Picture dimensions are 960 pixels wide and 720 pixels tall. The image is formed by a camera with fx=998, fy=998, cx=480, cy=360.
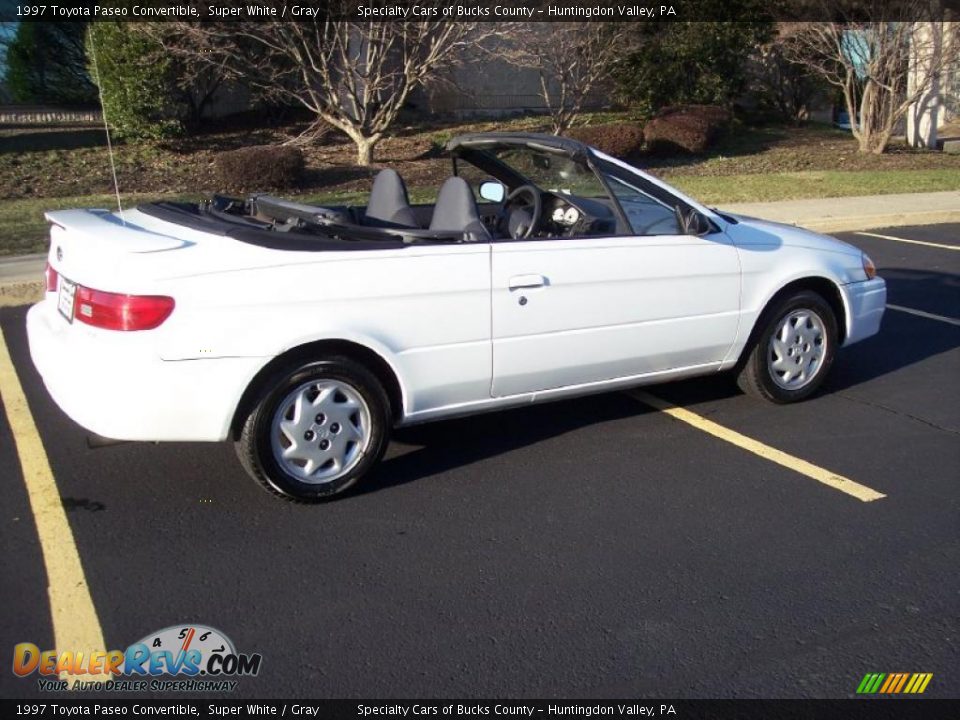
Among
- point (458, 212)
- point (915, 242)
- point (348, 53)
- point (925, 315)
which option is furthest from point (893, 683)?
point (348, 53)

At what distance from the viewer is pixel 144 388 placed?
13.7ft

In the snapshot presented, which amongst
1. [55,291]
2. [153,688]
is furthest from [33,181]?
[153,688]

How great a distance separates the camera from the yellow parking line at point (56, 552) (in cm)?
354

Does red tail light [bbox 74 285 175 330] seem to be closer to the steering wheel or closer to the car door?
the car door

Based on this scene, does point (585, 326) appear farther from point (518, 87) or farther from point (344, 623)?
point (518, 87)

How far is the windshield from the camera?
18.0ft

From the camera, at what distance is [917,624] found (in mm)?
3689

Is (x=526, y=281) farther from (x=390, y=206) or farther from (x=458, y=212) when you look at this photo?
(x=390, y=206)

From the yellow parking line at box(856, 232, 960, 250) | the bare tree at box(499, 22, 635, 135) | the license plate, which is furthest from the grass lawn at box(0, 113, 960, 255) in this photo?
the license plate

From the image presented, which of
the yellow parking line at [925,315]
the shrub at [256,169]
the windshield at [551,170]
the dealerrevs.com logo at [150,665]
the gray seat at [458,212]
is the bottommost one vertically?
the yellow parking line at [925,315]

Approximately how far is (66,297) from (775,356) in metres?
3.94

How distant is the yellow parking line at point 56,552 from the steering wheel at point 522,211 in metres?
2.65

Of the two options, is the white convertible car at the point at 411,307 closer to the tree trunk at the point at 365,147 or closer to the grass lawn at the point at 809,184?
the grass lawn at the point at 809,184

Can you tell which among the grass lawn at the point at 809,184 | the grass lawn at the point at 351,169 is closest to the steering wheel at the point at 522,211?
the grass lawn at the point at 351,169
